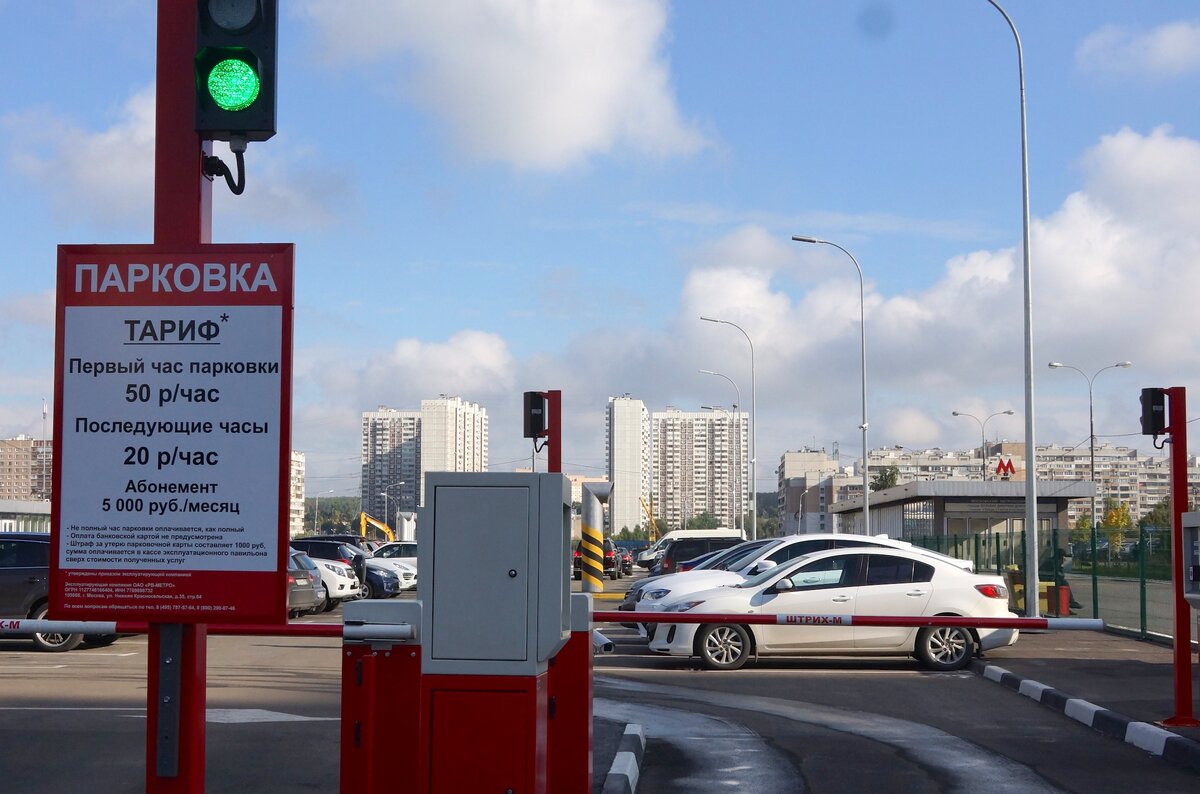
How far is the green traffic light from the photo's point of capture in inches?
186

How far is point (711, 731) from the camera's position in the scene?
10758 mm

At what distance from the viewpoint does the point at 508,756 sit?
5.42 metres

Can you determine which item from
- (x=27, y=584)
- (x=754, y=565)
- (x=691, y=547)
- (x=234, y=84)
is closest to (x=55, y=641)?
(x=27, y=584)

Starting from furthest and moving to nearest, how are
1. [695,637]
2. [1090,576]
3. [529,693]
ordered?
[1090,576] < [695,637] < [529,693]

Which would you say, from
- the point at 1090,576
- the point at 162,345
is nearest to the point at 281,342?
the point at 162,345

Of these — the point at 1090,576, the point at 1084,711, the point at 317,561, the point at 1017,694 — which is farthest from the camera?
the point at 317,561

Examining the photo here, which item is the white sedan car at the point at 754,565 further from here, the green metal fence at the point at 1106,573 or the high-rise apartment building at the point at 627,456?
the high-rise apartment building at the point at 627,456

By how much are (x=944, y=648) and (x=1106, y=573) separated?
8812 mm

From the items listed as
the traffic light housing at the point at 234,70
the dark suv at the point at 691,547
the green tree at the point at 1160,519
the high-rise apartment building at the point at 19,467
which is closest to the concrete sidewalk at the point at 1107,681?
the green tree at the point at 1160,519

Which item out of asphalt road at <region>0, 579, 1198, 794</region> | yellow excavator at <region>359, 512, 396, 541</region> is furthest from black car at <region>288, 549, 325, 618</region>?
yellow excavator at <region>359, 512, 396, 541</region>

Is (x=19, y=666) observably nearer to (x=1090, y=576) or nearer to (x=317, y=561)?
(x=317, y=561)

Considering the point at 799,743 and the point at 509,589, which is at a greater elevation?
the point at 509,589

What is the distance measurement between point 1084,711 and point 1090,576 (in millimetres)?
13600

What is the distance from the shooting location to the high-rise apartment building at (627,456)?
406 ft
